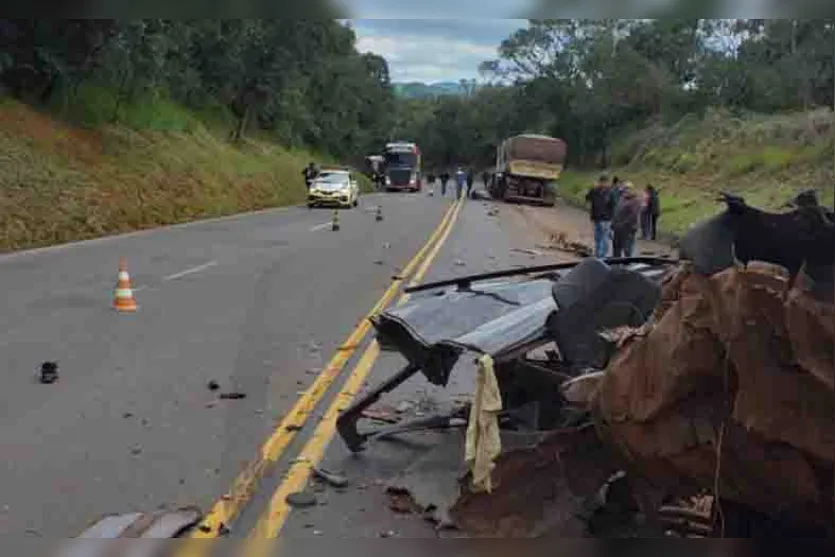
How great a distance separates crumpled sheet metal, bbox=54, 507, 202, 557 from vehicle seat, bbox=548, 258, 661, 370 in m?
1.98

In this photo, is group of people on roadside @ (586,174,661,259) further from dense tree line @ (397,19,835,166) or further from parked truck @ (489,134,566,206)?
parked truck @ (489,134,566,206)

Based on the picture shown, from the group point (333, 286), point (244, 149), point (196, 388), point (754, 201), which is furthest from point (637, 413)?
point (244, 149)

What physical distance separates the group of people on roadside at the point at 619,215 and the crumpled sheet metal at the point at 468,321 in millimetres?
8622

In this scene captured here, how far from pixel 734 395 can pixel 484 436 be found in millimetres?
1294

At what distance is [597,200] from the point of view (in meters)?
20.0

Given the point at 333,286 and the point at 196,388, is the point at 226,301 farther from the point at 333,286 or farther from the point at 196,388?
the point at 196,388

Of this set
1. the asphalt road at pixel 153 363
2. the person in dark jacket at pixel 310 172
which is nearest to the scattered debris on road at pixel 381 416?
the asphalt road at pixel 153 363

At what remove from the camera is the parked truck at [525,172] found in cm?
3531

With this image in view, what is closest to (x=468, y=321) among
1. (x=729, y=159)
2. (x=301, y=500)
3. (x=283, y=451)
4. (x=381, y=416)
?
(x=301, y=500)

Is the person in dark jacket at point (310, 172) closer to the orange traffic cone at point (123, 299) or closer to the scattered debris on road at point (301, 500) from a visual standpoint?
the orange traffic cone at point (123, 299)

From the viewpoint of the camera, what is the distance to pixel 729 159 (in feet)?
22.2

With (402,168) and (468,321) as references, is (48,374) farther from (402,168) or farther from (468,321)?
(402,168)

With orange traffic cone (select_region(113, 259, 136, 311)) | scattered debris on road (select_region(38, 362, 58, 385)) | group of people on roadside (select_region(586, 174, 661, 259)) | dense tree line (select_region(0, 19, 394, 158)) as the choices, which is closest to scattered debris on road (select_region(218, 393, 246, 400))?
scattered debris on road (select_region(38, 362, 58, 385))

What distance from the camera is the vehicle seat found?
207 inches
